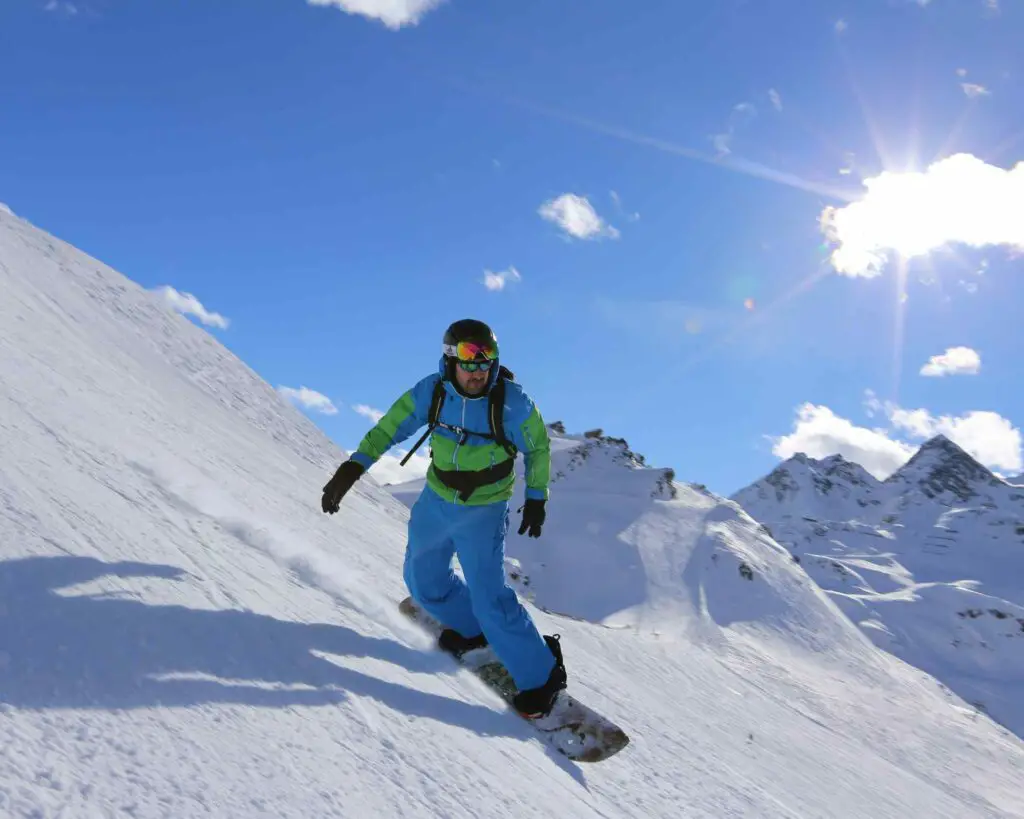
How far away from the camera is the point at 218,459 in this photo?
24.0 ft

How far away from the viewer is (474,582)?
4617 mm

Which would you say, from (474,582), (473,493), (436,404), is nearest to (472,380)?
(436,404)

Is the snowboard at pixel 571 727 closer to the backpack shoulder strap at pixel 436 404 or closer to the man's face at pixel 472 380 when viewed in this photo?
the backpack shoulder strap at pixel 436 404

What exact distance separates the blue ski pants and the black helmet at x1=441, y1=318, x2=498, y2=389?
1.03 meters

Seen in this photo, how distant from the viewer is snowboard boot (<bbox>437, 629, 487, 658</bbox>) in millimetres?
4879

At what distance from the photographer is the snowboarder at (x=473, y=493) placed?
457 cm

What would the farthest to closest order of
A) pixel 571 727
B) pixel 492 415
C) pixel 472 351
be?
pixel 492 415, pixel 472 351, pixel 571 727

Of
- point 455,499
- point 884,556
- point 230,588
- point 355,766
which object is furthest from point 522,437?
point 884,556

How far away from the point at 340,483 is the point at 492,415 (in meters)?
1.19

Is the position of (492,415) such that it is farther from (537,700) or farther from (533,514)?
(537,700)

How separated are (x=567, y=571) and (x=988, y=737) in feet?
98.2

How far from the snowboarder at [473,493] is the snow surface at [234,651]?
0.33 metres

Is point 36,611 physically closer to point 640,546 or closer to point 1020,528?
point 640,546

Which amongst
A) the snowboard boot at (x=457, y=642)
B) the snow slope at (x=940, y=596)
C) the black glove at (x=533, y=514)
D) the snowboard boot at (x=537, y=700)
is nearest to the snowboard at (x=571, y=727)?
the snowboard boot at (x=537, y=700)
